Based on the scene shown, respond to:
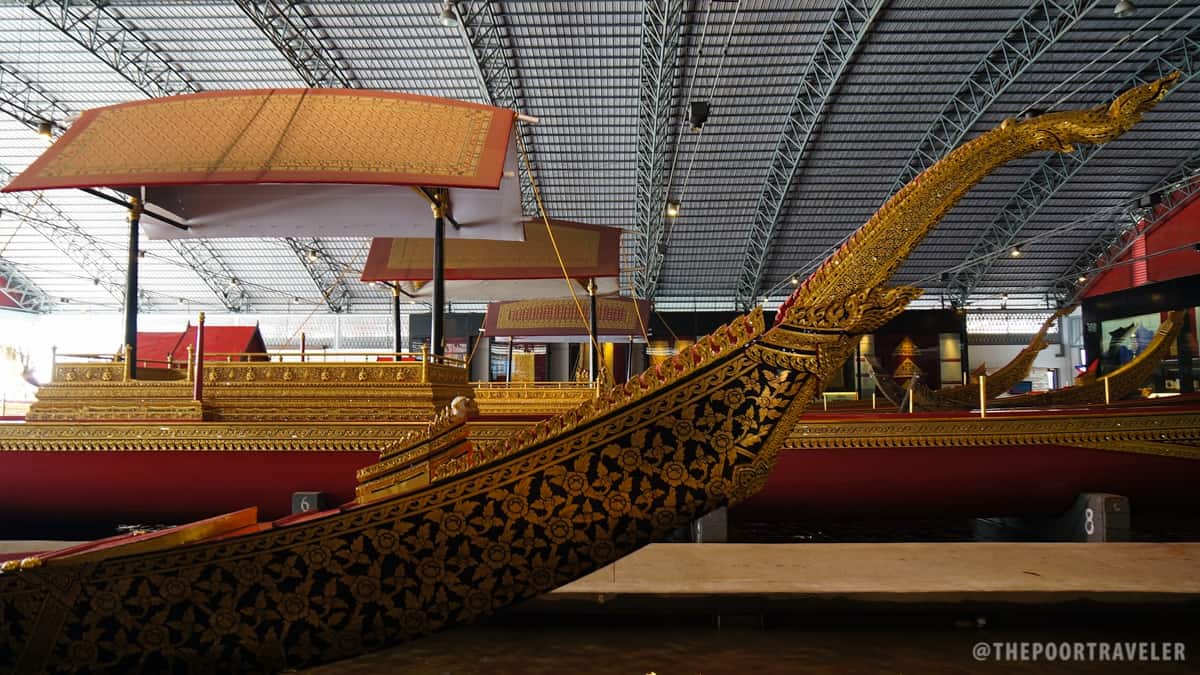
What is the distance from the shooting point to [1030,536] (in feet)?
15.3

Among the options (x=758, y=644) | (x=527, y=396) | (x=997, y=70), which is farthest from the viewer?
(x=997, y=70)

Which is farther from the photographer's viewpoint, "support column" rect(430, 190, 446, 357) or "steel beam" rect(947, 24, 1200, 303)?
"steel beam" rect(947, 24, 1200, 303)

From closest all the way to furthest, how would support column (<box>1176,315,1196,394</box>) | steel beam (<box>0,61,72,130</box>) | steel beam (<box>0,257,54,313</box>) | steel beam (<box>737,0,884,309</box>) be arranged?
support column (<box>1176,315,1196,394</box>) → steel beam (<box>737,0,884,309</box>) → steel beam (<box>0,61,72,130</box>) → steel beam (<box>0,257,54,313</box>)

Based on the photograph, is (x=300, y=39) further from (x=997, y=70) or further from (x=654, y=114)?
(x=997, y=70)

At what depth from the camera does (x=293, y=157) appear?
12.3 ft

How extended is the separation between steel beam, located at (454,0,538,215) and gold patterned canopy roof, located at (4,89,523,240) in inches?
256

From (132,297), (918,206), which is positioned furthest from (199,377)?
(918,206)

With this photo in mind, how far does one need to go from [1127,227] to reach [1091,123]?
21.5 metres

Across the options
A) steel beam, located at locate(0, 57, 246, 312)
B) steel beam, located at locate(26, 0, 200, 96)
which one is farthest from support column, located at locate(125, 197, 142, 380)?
steel beam, located at locate(26, 0, 200, 96)

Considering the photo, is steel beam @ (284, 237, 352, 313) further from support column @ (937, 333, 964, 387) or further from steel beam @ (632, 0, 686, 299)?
support column @ (937, 333, 964, 387)

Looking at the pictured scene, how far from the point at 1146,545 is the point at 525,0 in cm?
1200

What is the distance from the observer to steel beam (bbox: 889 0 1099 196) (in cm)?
1167

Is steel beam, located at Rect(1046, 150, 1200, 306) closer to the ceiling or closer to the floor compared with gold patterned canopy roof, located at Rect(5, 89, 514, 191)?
closer to the ceiling

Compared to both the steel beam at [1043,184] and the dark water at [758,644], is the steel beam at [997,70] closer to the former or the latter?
the steel beam at [1043,184]
